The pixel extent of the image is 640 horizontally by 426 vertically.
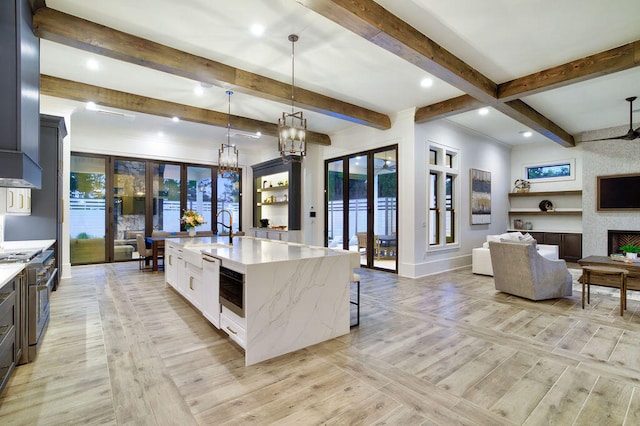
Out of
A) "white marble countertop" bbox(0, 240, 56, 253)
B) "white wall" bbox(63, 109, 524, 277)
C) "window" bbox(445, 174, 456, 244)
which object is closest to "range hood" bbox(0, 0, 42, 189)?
"white marble countertop" bbox(0, 240, 56, 253)

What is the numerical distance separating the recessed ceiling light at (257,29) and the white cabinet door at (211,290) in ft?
8.05

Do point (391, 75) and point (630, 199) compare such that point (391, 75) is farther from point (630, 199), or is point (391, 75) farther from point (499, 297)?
point (630, 199)

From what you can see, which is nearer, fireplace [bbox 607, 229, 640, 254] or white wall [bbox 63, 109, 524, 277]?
white wall [bbox 63, 109, 524, 277]

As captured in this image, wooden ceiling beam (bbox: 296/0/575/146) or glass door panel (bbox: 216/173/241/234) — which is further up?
wooden ceiling beam (bbox: 296/0/575/146)

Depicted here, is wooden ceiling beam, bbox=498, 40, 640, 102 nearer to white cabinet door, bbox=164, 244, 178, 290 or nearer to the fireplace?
the fireplace

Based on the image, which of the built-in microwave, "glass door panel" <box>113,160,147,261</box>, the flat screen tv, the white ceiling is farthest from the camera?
"glass door panel" <box>113,160,147,261</box>

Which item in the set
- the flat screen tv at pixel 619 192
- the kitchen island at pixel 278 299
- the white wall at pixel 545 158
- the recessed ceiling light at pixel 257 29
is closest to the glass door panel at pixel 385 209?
the kitchen island at pixel 278 299

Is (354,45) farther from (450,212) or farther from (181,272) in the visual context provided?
(450,212)

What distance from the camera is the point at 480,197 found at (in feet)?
24.4

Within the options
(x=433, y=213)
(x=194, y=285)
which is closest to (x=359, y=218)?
(x=433, y=213)

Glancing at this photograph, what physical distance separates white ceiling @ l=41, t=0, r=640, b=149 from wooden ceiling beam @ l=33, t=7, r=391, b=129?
0.08m

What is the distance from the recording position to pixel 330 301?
2.96m

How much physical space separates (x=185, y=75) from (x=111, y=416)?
359 centimetres

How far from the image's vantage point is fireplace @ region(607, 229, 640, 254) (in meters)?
6.78
